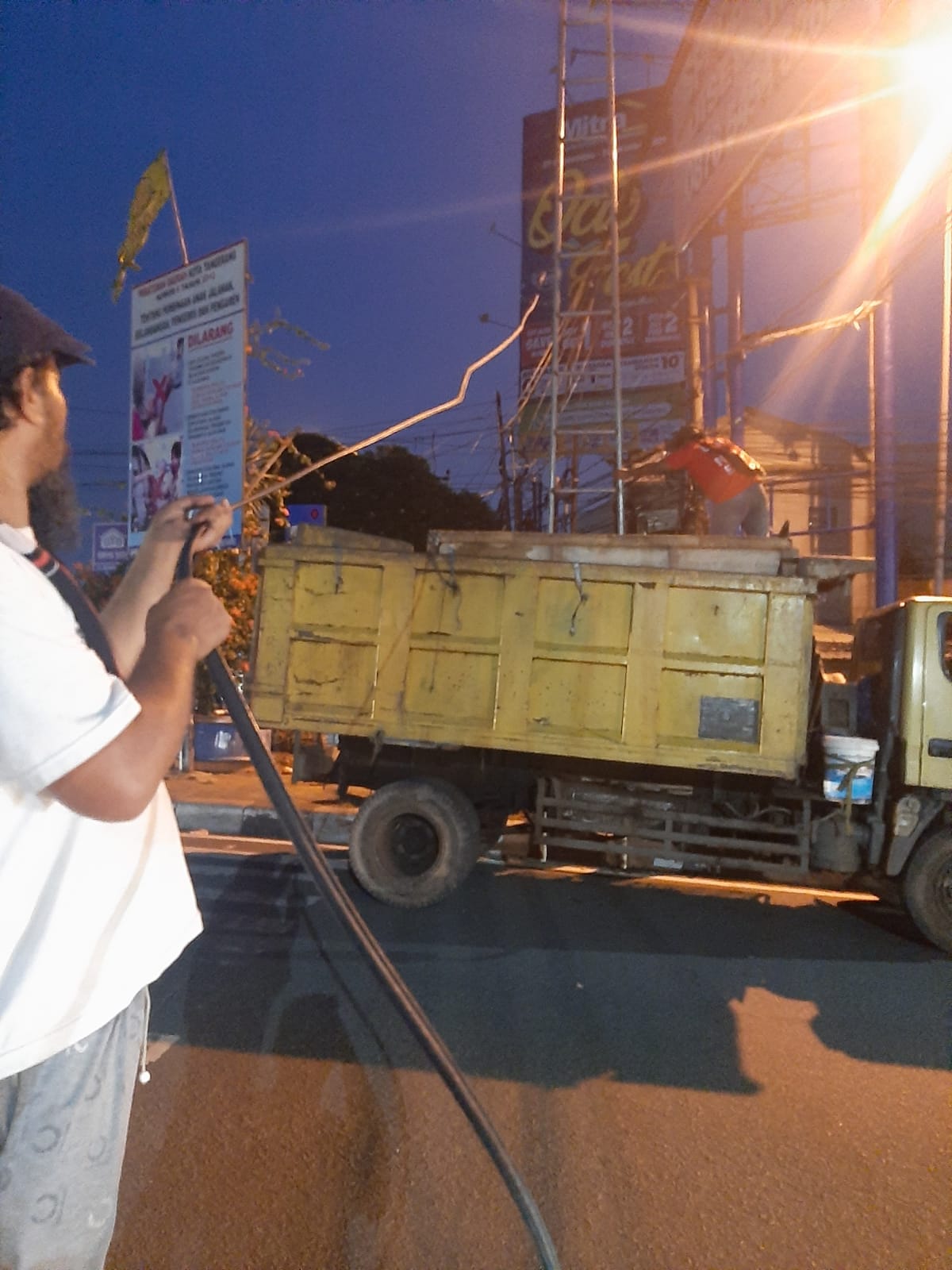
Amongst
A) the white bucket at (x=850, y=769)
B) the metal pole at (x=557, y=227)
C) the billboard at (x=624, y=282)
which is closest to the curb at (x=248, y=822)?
the metal pole at (x=557, y=227)

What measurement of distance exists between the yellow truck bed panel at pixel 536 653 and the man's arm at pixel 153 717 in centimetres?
471

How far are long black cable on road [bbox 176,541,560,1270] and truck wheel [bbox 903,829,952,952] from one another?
15.8ft

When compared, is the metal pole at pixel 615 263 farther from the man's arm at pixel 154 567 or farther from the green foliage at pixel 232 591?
the man's arm at pixel 154 567

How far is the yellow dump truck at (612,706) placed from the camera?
587 cm

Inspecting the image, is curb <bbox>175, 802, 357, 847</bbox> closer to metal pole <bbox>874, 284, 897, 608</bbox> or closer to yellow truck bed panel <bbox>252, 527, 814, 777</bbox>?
yellow truck bed panel <bbox>252, 527, 814, 777</bbox>

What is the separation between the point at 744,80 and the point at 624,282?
8.09 meters

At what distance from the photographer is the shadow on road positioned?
4.04m

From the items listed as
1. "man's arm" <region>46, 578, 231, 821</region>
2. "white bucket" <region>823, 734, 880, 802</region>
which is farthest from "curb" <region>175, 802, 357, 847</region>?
"man's arm" <region>46, 578, 231, 821</region>

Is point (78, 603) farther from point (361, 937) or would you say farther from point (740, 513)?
point (740, 513)

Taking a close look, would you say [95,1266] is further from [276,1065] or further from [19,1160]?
[276,1065]

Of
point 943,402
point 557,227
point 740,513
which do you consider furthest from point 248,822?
point 943,402

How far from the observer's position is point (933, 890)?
18.8 feet

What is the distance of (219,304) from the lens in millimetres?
8391

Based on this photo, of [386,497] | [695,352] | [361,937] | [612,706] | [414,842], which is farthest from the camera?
[386,497]
